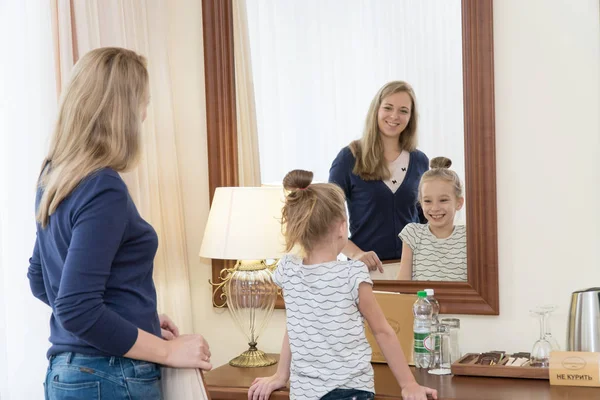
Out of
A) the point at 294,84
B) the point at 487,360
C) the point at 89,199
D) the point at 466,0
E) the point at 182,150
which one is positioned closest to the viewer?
the point at 89,199

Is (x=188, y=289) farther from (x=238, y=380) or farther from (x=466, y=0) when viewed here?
(x=466, y=0)

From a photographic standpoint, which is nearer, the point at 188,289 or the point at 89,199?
the point at 89,199

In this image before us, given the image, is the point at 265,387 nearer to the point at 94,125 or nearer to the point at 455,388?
the point at 455,388

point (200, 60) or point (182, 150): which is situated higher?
point (200, 60)

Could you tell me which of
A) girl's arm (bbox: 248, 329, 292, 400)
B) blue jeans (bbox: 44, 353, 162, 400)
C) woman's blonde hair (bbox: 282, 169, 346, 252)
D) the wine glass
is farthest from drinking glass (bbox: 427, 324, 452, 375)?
blue jeans (bbox: 44, 353, 162, 400)

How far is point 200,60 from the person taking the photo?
2871 millimetres

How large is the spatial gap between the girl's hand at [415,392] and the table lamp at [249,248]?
66cm

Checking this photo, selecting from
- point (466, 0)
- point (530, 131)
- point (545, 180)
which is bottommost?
point (545, 180)

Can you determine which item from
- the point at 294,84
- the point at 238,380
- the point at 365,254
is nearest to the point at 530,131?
the point at 365,254

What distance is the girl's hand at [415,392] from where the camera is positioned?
201cm

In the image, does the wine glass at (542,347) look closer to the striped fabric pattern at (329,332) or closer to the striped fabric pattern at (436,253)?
the striped fabric pattern at (436,253)

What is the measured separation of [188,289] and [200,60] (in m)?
0.88

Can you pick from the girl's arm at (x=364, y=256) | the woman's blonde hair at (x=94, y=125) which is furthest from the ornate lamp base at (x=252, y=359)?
the woman's blonde hair at (x=94, y=125)

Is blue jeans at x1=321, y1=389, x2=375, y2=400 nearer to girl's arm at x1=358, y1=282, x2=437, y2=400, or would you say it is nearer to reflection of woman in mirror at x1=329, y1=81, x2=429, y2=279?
girl's arm at x1=358, y1=282, x2=437, y2=400
